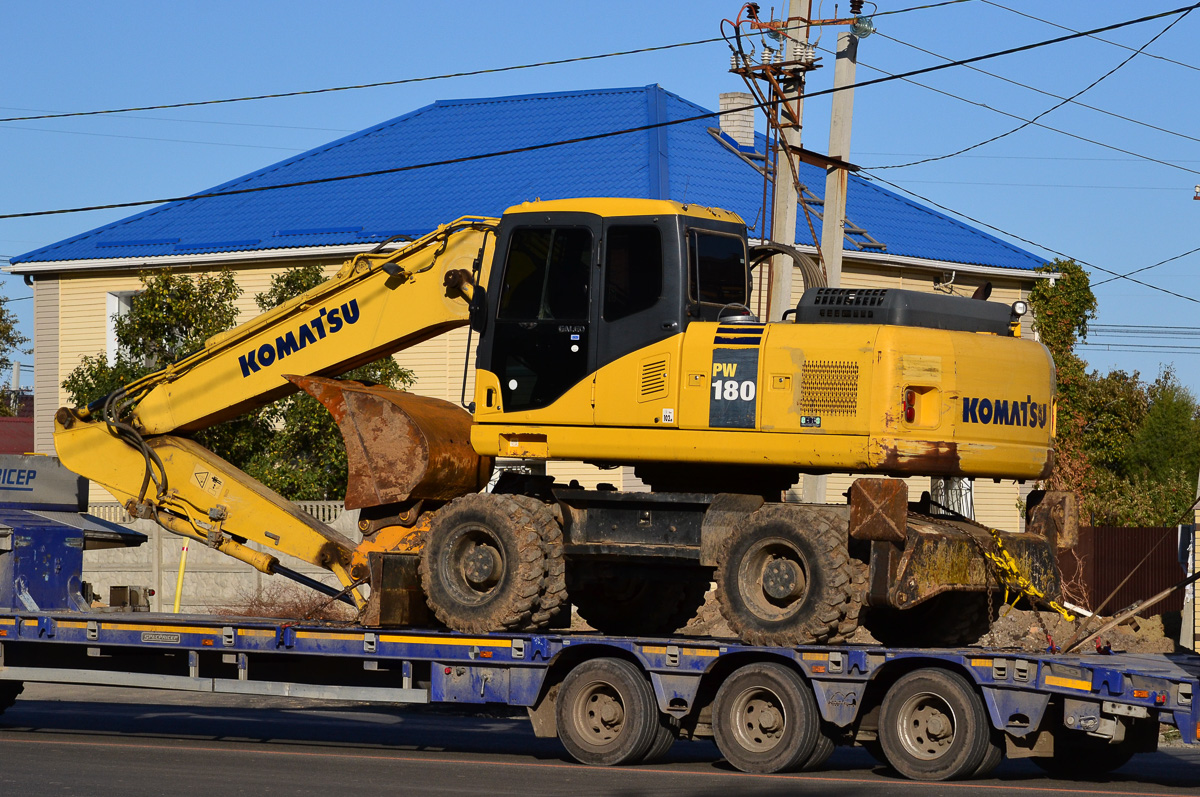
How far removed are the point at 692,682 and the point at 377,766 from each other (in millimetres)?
2692

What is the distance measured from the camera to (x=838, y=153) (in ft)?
60.5

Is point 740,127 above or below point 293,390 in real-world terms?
above

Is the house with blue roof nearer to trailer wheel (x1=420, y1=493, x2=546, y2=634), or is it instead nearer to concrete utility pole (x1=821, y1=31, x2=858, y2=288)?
concrete utility pole (x1=821, y1=31, x2=858, y2=288)

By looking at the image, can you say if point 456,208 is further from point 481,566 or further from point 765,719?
point 765,719

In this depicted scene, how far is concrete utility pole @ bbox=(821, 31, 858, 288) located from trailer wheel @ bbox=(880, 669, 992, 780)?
290 inches

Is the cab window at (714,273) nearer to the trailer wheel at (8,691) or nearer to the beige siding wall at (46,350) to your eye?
the trailer wheel at (8,691)

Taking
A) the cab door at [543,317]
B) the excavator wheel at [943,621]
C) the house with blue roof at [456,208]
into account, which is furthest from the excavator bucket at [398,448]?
the house with blue roof at [456,208]

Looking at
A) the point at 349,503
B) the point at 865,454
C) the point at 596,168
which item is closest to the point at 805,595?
the point at 865,454

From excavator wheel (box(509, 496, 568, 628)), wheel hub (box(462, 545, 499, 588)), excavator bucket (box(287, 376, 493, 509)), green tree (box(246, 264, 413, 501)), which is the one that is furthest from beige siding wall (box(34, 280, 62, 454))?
excavator wheel (box(509, 496, 568, 628))

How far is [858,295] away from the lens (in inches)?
488

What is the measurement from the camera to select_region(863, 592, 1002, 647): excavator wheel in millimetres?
13539

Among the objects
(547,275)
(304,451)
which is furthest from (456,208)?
(547,275)

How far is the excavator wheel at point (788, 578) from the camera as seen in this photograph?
458 inches

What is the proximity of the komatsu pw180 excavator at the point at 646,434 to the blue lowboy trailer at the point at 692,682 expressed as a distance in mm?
364
